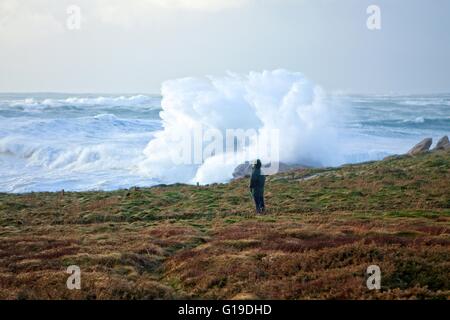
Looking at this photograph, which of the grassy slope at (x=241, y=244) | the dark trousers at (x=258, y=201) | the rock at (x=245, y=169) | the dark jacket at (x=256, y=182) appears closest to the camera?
the grassy slope at (x=241, y=244)

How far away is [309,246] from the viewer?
1395cm

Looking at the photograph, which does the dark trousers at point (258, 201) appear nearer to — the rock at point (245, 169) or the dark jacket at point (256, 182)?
the dark jacket at point (256, 182)

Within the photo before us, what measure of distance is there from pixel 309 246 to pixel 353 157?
5114 cm

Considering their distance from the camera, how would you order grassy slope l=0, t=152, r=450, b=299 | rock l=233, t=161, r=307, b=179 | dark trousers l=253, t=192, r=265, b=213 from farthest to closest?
rock l=233, t=161, r=307, b=179, dark trousers l=253, t=192, r=265, b=213, grassy slope l=0, t=152, r=450, b=299

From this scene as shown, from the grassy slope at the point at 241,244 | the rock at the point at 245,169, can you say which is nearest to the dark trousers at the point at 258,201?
the grassy slope at the point at 241,244

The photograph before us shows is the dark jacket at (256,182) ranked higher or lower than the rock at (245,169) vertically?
higher

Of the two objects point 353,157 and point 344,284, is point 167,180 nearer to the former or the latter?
point 353,157

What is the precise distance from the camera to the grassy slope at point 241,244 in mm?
10828

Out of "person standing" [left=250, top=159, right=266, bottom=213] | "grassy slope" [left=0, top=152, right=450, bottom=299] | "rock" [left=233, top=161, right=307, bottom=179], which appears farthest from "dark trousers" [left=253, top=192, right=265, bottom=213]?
"rock" [left=233, top=161, right=307, bottom=179]

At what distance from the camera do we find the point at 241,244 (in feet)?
49.2

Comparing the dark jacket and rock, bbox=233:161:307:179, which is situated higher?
the dark jacket

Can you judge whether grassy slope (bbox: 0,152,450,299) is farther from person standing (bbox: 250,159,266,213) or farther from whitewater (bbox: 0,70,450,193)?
whitewater (bbox: 0,70,450,193)

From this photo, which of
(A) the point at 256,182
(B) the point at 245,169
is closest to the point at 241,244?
(A) the point at 256,182

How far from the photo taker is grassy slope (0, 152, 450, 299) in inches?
426
